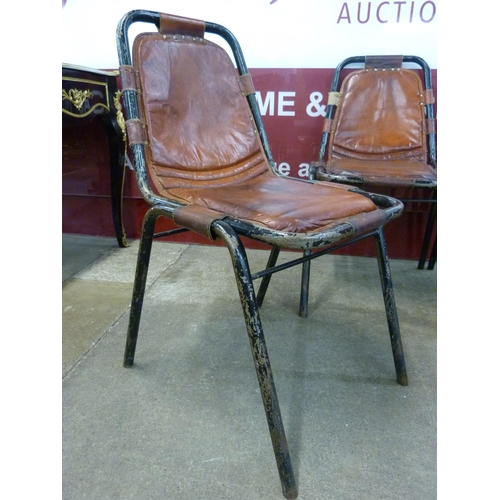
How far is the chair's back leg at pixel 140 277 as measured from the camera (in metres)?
0.87

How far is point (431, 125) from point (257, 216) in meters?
1.09

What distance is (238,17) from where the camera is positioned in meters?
1.63

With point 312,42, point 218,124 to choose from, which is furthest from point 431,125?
point 218,124

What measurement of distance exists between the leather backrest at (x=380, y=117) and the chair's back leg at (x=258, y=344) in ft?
3.28

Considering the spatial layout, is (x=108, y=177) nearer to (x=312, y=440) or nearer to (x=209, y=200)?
(x=209, y=200)

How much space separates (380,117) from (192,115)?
0.83 metres

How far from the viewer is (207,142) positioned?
3.35ft

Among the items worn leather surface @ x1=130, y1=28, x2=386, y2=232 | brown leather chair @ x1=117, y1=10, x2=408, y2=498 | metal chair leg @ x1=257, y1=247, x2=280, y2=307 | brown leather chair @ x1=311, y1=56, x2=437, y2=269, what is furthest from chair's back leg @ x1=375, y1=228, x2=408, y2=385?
brown leather chair @ x1=311, y1=56, x2=437, y2=269

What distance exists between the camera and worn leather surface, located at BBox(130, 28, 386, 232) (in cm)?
80

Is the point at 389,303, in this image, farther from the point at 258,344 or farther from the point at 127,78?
the point at 127,78

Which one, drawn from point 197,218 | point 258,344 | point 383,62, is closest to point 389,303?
point 258,344

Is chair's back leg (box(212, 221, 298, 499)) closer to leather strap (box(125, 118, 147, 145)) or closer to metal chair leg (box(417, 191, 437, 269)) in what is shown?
leather strap (box(125, 118, 147, 145))

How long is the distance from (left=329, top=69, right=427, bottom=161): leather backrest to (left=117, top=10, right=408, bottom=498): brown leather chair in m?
0.56

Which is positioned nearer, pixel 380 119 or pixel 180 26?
pixel 180 26
